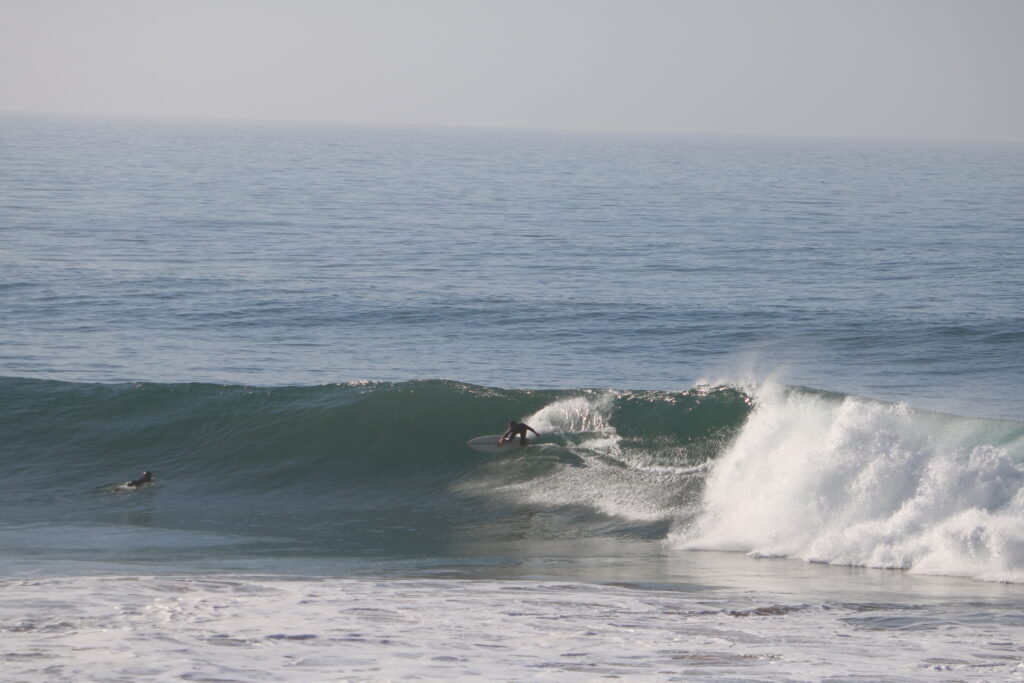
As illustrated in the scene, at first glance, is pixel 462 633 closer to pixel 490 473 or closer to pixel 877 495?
pixel 877 495

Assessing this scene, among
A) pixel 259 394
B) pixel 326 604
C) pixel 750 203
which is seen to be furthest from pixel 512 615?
pixel 750 203

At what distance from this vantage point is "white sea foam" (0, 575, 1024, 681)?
918 centimetres

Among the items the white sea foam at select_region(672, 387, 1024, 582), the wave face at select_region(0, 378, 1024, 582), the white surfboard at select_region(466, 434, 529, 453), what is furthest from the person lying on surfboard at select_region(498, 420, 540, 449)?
the white sea foam at select_region(672, 387, 1024, 582)

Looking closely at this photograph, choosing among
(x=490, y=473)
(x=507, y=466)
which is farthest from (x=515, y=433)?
(x=490, y=473)

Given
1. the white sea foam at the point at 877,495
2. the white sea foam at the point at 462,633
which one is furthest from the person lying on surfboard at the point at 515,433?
the white sea foam at the point at 462,633

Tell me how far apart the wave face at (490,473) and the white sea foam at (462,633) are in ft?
8.05

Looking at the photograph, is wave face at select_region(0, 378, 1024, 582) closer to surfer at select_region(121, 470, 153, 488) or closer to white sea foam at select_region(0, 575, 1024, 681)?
surfer at select_region(121, 470, 153, 488)

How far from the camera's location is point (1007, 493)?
563 inches

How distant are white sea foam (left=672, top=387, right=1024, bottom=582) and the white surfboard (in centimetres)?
372

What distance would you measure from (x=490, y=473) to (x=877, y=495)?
650cm

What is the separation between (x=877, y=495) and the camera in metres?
14.8

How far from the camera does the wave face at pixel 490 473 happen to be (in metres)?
14.5

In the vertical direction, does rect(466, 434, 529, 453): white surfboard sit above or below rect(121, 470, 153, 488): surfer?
above

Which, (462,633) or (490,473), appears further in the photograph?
(490,473)
